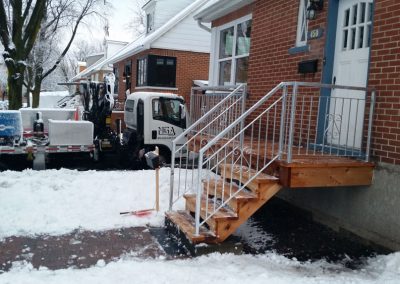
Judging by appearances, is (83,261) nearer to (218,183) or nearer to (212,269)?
(212,269)

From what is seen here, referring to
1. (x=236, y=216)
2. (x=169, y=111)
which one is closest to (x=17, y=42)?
(x=169, y=111)

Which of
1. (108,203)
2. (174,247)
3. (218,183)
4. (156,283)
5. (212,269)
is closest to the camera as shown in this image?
(156,283)

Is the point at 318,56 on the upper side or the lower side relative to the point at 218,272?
upper

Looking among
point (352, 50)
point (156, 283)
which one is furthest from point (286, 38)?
point (156, 283)

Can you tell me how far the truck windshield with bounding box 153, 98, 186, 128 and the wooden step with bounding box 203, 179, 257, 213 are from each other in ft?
18.1

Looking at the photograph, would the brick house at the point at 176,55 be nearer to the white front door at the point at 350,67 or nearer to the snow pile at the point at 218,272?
the white front door at the point at 350,67

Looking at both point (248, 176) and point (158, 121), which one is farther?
point (158, 121)

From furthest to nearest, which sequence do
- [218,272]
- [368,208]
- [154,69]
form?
[154,69]
[368,208]
[218,272]

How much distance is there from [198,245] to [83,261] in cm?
133

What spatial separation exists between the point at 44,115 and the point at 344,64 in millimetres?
10018

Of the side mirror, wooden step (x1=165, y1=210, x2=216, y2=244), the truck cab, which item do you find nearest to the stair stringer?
wooden step (x1=165, y1=210, x2=216, y2=244)

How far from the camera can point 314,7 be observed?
646 centimetres

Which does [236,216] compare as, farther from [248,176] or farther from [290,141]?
[290,141]

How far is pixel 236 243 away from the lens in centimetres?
525
